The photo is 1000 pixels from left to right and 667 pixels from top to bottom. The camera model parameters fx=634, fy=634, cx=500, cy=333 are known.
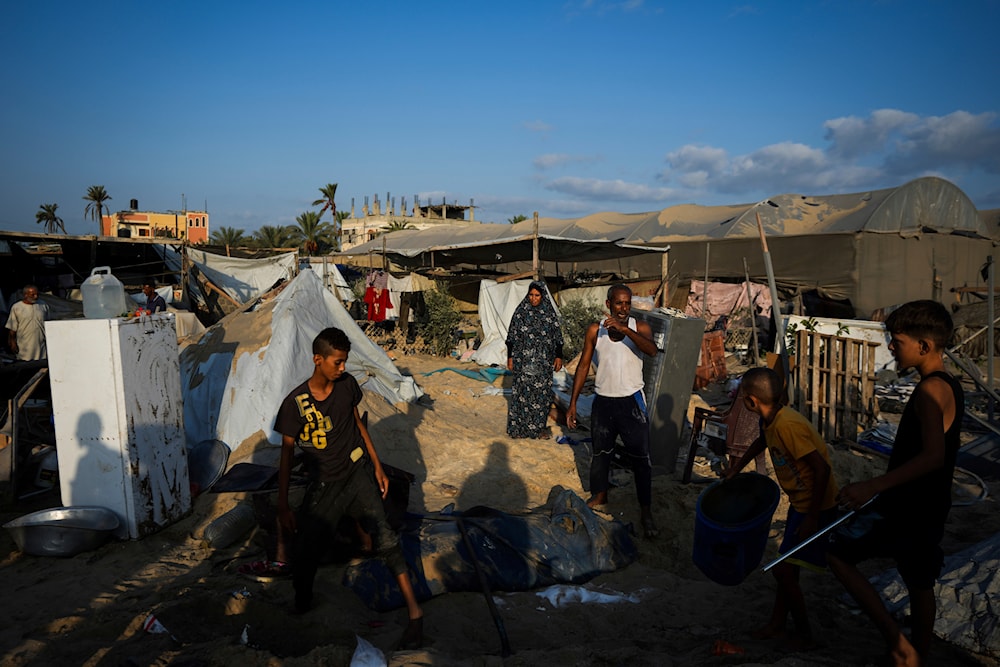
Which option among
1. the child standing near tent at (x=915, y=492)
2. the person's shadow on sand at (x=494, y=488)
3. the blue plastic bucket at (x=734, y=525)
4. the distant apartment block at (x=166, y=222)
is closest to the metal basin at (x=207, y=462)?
the person's shadow on sand at (x=494, y=488)

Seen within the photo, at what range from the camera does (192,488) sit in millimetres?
5035

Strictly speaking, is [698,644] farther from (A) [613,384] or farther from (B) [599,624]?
(A) [613,384]

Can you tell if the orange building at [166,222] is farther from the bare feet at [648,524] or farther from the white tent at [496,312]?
the bare feet at [648,524]

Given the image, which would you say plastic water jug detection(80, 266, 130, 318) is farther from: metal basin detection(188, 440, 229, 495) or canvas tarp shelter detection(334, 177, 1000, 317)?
canvas tarp shelter detection(334, 177, 1000, 317)

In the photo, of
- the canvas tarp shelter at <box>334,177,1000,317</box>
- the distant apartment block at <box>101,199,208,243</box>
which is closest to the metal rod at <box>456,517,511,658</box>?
the canvas tarp shelter at <box>334,177,1000,317</box>

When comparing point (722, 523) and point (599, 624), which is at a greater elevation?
point (722, 523)

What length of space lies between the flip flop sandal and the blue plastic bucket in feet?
7.63

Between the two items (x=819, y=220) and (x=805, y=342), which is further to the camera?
(x=819, y=220)

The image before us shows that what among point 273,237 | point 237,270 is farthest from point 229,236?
point 237,270

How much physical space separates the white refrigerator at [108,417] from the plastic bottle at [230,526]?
44 cm

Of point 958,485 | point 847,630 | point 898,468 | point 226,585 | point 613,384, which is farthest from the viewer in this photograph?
point 958,485

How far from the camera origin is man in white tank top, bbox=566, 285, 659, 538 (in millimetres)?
4617

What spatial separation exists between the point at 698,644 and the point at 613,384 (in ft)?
6.60

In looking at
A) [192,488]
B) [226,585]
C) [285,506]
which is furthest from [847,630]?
[192,488]
